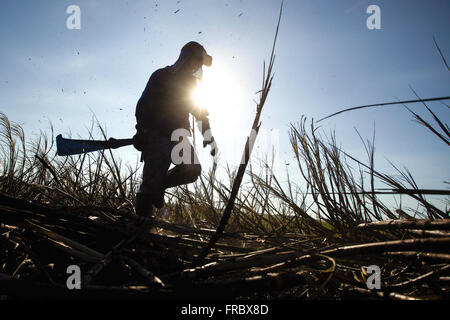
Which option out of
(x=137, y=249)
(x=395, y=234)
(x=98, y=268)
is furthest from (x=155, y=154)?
(x=395, y=234)

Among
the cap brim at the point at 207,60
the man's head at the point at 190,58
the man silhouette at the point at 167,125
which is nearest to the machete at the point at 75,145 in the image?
the man silhouette at the point at 167,125

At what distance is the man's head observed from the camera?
108 inches

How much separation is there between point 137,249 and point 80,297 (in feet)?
1.73

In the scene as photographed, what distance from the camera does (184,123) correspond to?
2711 mm

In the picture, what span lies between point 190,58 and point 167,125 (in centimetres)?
84

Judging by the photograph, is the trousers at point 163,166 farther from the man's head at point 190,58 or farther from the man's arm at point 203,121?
the man's head at point 190,58

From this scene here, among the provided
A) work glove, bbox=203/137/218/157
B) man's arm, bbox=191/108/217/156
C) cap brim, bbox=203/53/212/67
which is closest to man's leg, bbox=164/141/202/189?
work glove, bbox=203/137/218/157

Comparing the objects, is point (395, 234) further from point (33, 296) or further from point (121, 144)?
point (121, 144)

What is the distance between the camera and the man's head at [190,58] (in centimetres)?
276

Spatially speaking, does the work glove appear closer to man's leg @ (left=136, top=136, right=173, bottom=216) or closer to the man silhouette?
the man silhouette

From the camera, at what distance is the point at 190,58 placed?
279 centimetres

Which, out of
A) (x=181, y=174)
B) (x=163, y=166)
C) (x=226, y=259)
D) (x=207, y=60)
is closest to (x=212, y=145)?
(x=181, y=174)

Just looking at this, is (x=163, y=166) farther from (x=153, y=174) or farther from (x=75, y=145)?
(x=75, y=145)

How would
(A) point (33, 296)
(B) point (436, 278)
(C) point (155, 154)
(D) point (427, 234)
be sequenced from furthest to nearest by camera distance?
(C) point (155, 154), (D) point (427, 234), (B) point (436, 278), (A) point (33, 296)
